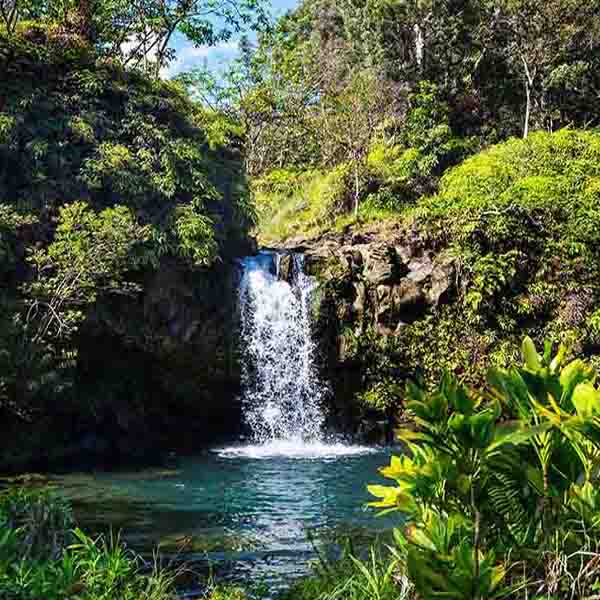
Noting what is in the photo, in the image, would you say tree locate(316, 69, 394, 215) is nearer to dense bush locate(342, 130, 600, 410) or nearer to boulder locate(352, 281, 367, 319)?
dense bush locate(342, 130, 600, 410)

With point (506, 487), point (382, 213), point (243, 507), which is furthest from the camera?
point (382, 213)

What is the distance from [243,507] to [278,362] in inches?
222

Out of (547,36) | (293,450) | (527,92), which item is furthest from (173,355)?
(547,36)

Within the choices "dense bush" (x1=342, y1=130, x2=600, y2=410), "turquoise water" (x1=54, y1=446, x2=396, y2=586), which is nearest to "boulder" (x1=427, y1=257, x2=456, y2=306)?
"dense bush" (x1=342, y1=130, x2=600, y2=410)

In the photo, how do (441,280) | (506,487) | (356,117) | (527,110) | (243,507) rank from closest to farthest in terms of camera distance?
1. (506,487)
2. (243,507)
3. (441,280)
4. (527,110)
5. (356,117)

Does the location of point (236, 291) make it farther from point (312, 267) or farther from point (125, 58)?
point (125, 58)

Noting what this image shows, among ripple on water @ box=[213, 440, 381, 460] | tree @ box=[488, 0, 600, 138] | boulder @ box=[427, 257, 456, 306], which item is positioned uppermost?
tree @ box=[488, 0, 600, 138]

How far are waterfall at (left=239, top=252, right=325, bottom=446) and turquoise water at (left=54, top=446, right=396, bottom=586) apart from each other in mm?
1302

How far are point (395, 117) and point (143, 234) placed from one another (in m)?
16.3

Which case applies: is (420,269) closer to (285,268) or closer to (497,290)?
(497,290)

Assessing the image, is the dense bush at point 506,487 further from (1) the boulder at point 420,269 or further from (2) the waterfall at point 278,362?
(1) the boulder at point 420,269

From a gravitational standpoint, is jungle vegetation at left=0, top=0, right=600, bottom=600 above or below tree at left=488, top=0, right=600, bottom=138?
below

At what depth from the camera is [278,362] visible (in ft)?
47.9

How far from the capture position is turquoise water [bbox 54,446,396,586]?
23.1 ft
